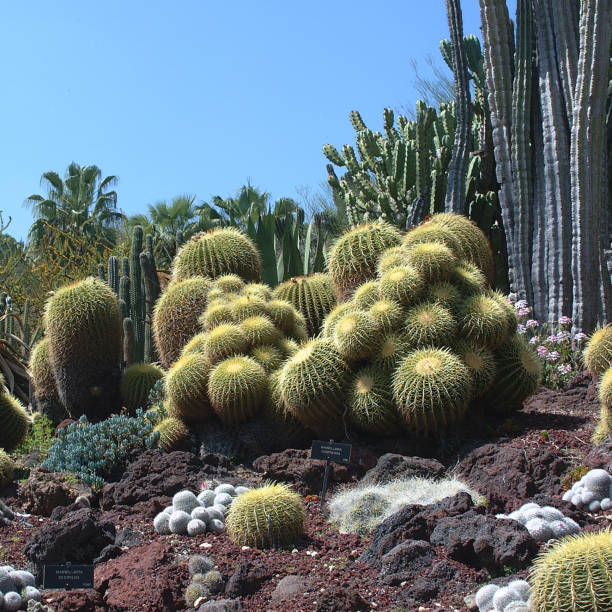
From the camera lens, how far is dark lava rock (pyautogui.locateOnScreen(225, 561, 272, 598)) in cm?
432

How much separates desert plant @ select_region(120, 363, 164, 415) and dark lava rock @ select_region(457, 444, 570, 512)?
13.0 feet

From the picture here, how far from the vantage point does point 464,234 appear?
821 cm

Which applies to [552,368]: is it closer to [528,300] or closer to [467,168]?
[528,300]

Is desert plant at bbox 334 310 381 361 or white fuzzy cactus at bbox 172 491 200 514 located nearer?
Result: white fuzzy cactus at bbox 172 491 200 514

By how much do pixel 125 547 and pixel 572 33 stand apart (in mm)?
8622

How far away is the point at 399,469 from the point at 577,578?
288 cm

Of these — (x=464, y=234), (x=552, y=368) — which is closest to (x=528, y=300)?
(x=552, y=368)

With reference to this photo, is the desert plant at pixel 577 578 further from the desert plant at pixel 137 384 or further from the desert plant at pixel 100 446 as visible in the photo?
the desert plant at pixel 137 384

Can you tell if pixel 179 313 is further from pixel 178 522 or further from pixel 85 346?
pixel 178 522

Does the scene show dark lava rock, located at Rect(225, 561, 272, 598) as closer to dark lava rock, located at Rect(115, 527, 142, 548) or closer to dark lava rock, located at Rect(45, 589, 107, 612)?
dark lava rock, located at Rect(45, 589, 107, 612)

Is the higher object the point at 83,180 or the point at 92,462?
the point at 83,180

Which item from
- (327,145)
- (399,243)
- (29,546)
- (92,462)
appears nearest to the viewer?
(29,546)

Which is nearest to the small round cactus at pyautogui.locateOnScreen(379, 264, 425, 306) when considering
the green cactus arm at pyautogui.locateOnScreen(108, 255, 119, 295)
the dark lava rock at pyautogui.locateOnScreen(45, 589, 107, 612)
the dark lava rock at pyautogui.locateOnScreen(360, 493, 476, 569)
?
the dark lava rock at pyautogui.locateOnScreen(360, 493, 476, 569)

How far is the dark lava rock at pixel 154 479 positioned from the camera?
6.18m
